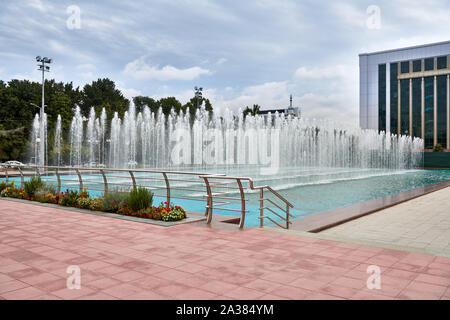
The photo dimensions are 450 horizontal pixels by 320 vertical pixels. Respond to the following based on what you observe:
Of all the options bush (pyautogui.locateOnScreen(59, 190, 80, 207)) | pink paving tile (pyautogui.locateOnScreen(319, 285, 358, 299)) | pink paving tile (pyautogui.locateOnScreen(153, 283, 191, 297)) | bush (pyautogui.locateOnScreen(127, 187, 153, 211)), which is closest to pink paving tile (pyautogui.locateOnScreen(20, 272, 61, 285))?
pink paving tile (pyautogui.locateOnScreen(153, 283, 191, 297))

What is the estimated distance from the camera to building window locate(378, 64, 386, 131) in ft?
218

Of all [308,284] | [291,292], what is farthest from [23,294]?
[308,284]

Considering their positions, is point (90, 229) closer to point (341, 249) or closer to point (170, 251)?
point (170, 251)

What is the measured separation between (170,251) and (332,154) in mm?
43270

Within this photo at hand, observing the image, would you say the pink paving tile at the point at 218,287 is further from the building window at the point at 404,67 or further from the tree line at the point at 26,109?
the building window at the point at 404,67

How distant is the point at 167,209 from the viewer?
29.9ft

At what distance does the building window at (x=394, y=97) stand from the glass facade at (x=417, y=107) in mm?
2730

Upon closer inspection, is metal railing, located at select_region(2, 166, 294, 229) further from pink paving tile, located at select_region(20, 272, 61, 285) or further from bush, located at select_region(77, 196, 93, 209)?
pink paving tile, located at select_region(20, 272, 61, 285)

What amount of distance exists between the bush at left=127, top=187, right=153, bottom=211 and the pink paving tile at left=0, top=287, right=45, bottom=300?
5412 millimetres

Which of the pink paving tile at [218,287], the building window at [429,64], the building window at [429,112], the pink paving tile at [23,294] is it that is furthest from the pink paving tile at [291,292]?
the building window at [429,64]

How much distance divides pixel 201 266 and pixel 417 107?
68.7m

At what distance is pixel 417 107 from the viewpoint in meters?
64.0

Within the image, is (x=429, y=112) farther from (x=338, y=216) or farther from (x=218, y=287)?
(x=218, y=287)

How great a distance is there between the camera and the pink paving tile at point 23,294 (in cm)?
413
